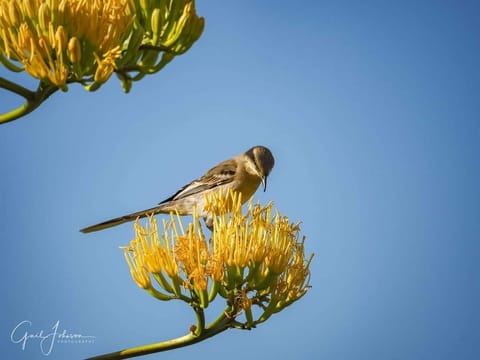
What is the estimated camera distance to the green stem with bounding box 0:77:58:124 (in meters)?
3.52

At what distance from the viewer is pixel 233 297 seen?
13.8ft

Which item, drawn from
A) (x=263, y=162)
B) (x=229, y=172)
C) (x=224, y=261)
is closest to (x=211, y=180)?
(x=229, y=172)

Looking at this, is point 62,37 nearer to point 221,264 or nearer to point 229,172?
point 221,264

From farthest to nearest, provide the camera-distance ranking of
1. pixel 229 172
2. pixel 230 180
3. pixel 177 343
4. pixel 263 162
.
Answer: pixel 229 172
pixel 230 180
pixel 263 162
pixel 177 343

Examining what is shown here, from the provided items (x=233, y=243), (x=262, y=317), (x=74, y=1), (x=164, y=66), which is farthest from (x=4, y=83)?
(x=262, y=317)

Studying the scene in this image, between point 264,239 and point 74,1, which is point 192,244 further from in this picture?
point 74,1

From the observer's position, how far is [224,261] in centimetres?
414

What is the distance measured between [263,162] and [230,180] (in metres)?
0.82

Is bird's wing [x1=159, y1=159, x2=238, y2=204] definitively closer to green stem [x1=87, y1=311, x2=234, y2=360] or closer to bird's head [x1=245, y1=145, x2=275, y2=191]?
bird's head [x1=245, y1=145, x2=275, y2=191]

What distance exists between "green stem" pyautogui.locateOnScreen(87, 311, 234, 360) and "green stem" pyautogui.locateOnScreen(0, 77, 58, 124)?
1121 millimetres

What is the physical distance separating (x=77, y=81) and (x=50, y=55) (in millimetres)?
188

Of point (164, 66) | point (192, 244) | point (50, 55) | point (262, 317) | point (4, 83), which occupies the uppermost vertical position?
point (164, 66)

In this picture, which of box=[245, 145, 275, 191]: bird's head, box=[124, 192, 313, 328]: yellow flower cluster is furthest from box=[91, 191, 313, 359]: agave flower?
box=[245, 145, 275, 191]: bird's head

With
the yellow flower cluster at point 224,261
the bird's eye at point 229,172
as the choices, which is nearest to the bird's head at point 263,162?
the bird's eye at point 229,172
